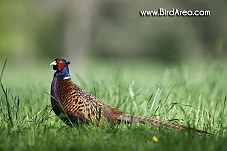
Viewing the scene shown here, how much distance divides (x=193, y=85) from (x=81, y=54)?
68.1 ft

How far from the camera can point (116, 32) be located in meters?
43.2

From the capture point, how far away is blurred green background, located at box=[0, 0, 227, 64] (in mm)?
27812

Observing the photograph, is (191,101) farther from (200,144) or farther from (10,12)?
(10,12)

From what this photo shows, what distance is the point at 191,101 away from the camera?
22.1 ft

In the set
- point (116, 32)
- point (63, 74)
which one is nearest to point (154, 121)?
point (63, 74)

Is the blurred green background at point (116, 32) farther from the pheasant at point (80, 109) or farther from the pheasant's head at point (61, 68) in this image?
the pheasant at point (80, 109)

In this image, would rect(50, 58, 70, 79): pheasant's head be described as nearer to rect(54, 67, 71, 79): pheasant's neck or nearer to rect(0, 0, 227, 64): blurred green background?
rect(54, 67, 71, 79): pheasant's neck

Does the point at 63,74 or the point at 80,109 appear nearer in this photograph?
the point at 80,109

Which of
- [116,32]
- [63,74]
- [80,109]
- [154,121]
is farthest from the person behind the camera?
[116,32]

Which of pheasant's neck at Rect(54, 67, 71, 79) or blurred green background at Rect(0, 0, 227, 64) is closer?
pheasant's neck at Rect(54, 67, 71, 79)

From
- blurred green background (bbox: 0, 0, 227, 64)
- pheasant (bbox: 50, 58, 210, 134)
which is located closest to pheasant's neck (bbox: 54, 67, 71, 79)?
pheasant (bbox: 50, 58, 210, 134)

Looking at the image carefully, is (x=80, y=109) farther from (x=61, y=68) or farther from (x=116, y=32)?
(x=116, y=32)

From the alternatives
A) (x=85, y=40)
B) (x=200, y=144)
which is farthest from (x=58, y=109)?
(x=85, y=40)

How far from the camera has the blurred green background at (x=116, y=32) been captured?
2781 cm
